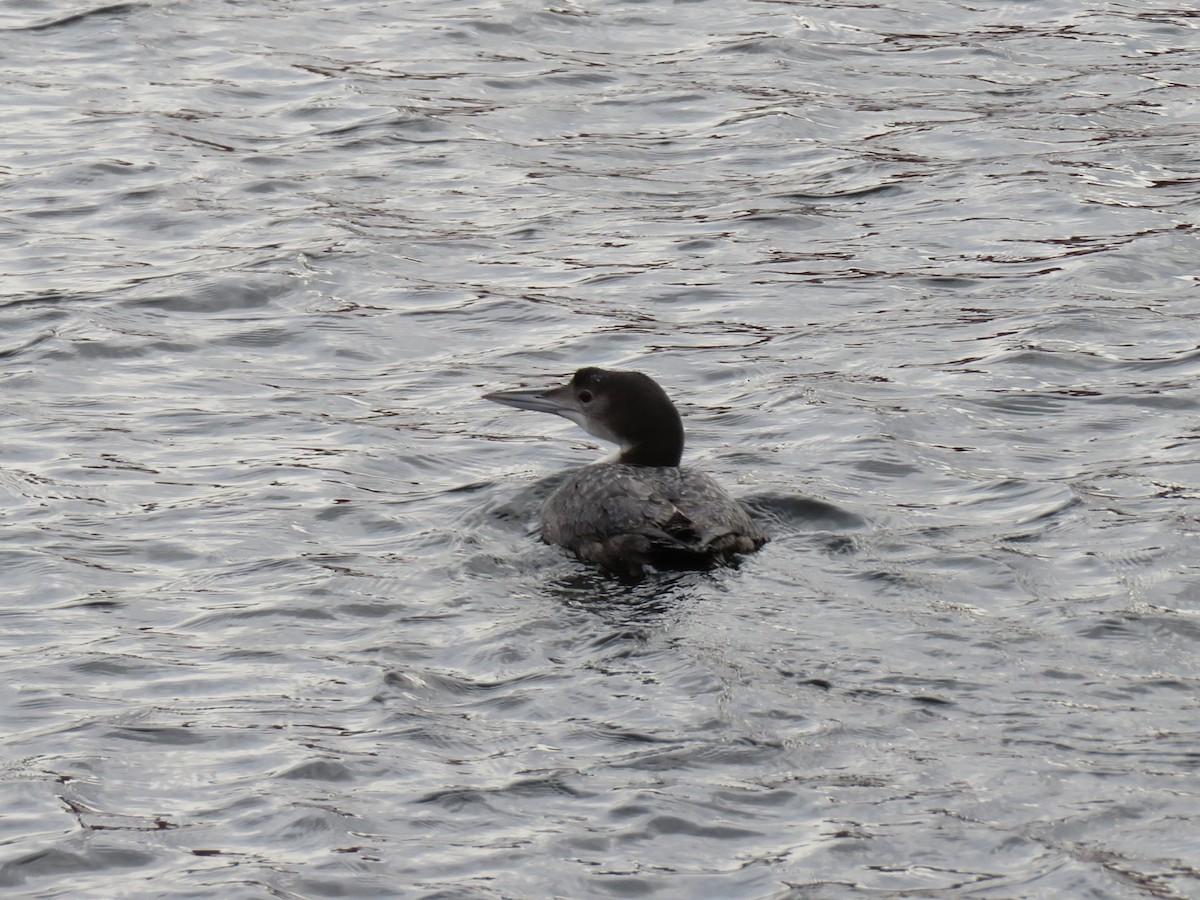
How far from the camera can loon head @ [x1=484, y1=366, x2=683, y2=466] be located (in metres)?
8.45

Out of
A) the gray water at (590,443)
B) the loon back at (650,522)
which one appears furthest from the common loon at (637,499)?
the gray water at (590,443)

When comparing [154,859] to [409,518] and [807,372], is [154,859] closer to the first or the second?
[409,518]

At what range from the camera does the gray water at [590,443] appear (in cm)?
573

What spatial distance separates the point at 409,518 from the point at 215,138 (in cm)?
600

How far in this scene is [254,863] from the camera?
219 inches

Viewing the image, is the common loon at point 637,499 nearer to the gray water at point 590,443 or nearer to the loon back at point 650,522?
the loon back at point 650,522

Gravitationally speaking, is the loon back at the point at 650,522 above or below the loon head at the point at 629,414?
below

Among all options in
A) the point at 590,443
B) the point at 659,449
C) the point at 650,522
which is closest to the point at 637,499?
the point at 650,522

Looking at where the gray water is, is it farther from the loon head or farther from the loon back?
the loon head

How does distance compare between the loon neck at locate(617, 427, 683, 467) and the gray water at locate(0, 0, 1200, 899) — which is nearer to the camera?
the gray water at locate(0, 0, 1200, 899)

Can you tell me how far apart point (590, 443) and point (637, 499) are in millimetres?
1684

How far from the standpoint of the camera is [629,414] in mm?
8516

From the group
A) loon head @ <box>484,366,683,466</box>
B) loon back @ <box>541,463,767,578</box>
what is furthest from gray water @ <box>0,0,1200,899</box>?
loon head @ <box>484,366,683,466</box>

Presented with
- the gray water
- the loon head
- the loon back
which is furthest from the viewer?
the loon head
